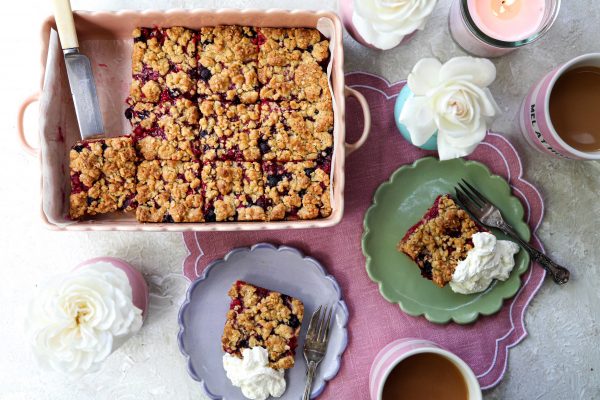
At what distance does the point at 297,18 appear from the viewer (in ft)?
5.19

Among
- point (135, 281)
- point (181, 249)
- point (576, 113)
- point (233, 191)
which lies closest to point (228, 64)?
point (233, 191)

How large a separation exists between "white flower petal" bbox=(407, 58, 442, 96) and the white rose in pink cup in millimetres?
1050

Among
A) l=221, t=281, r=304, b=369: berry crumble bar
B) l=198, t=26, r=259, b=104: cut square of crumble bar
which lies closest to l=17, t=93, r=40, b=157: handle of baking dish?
l=198, t=26, r=259, b=104: cut square of crumble bar

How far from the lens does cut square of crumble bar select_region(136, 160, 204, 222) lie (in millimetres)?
1599

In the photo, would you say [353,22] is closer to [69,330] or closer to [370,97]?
[370,97]

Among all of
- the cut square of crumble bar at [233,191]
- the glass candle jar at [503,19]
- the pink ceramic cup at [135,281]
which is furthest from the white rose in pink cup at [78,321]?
the glass candle jar at [503,19]

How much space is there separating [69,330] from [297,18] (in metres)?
1.18

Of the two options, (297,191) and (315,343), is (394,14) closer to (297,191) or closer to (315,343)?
(297,191)

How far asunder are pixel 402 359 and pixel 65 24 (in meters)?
1.46

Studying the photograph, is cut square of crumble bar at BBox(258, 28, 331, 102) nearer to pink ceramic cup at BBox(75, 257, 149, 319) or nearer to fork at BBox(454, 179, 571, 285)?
fork at BBox(454, 179, 571, 285)

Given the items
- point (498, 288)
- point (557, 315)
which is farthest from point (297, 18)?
point (557, 315)

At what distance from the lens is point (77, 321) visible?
1.45 m

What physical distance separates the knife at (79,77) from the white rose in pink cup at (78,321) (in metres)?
0.49

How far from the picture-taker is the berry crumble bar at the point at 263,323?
1620 millimetres
